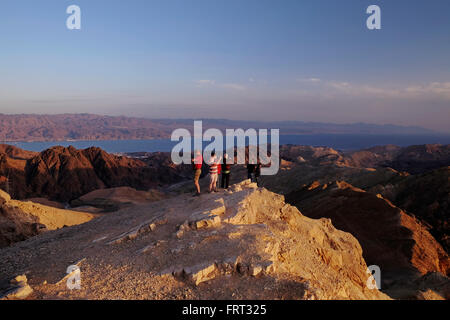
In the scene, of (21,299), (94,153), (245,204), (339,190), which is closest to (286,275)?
(245,204)

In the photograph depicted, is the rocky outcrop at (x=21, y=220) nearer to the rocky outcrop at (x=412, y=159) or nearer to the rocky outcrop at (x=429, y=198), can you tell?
the rocky outcrop at (x=429, y=198)

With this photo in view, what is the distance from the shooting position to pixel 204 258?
6.15 meters

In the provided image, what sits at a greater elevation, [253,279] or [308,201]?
[253,279]

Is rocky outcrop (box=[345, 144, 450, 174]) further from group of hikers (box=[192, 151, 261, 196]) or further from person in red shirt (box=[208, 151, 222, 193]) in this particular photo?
person in red shirt (box=[208, 151, 222, 193])

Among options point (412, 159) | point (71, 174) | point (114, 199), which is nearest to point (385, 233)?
point (114, 199)

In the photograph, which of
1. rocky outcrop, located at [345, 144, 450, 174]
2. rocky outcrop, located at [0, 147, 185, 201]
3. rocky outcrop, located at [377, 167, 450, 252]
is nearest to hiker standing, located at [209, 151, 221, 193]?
rocky outcrop, located at [377, 167, 450, 252]

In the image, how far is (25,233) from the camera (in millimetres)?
16125

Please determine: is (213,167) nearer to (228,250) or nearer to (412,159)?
(228,250)

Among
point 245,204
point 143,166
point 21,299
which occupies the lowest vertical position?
point 143,166

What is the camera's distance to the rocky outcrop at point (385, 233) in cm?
1617

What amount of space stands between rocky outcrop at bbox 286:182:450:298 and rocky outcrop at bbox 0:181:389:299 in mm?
7637
